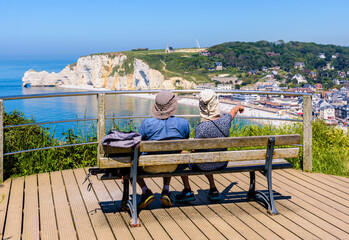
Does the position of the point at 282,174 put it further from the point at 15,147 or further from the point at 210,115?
the point at 15,147

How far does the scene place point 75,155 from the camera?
461cm

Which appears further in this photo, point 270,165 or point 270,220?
point 270,165

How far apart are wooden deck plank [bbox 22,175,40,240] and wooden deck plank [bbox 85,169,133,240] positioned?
56cm

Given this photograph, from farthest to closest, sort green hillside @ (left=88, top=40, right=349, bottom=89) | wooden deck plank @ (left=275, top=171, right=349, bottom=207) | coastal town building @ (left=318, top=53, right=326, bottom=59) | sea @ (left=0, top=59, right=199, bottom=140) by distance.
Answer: coastal town building @ (left=318, top=53, right=326, bottom=59), green hillside @ (left=88, top=40, right=349, bottom=89), sea @ (left=0, top=59, right=199, bottom=140), wooden deck plank @ (left=275, top=171, right=349, bottom=207)

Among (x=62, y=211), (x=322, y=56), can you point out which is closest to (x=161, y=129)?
(x=62, y=211)

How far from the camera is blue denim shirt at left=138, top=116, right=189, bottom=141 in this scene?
9.62 ft

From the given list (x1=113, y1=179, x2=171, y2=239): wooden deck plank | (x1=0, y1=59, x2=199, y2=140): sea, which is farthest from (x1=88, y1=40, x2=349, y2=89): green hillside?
(x1=113, y1=179, x2=171, y2=239): wooden deck plank

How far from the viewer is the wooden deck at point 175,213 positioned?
272 cm

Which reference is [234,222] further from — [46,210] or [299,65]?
[299,65]

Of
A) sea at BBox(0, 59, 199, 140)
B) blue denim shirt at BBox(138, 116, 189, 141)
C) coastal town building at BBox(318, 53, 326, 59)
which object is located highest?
coastal town building at BBox(318, 53, 326, 59)

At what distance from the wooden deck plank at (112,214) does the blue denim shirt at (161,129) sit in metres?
0.70

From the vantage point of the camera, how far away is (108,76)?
103 m

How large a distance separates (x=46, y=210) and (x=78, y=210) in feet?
0.93

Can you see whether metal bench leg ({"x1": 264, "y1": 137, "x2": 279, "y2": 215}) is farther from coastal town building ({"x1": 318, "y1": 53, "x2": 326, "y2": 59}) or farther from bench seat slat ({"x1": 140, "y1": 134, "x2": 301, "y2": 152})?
coastal town building ({"x1": 318, "y1": 53, "x2": 326, "y2": 59})
